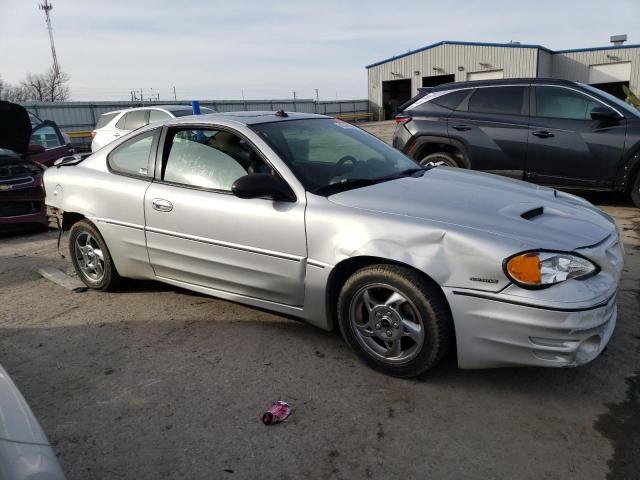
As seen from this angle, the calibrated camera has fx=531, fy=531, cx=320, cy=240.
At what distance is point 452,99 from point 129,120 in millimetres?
7846

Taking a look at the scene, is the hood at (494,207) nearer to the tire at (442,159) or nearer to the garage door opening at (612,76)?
the tire at (442,159)

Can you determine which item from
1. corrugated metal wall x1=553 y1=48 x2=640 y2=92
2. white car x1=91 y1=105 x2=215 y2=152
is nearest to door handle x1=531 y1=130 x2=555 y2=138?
white car x1=91 y1=105 x2=215 y2=152

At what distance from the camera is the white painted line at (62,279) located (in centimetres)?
485

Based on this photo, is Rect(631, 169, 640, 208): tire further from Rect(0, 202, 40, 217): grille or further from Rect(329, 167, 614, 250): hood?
Rect(0, 202, 40, 217): grille

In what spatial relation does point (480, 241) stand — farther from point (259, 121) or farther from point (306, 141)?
point (259, 121)

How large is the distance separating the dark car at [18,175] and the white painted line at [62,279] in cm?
199

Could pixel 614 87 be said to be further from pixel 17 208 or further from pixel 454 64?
pixel 17 208

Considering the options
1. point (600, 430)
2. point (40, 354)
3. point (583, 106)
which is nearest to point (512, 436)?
point (600, 430)

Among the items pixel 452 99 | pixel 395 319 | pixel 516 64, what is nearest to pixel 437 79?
pixel 516 64

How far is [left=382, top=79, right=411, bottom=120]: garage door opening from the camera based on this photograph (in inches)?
1711

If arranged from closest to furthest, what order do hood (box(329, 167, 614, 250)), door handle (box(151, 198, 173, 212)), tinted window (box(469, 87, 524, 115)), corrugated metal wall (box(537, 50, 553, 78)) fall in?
1. hood (box(329, 167, 614, 250))
2. door handle (box(151, 198, 173, 212))
3. tinted window (box(469, 87, 524, 115))
4. corrugated metal wall (box(537, 50, 553, 78))

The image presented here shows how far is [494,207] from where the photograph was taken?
3074mm

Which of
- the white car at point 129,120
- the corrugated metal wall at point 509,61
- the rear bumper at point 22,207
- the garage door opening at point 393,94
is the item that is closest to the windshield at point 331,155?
the rear bumper at point 22,207

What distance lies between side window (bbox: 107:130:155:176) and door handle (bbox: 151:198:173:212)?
1.03 ft
